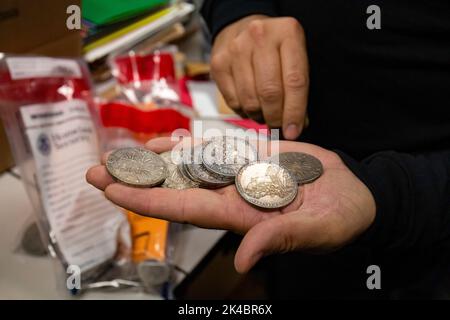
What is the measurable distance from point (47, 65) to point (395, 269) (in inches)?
35.4

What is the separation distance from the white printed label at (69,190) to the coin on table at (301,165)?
1.16 ft

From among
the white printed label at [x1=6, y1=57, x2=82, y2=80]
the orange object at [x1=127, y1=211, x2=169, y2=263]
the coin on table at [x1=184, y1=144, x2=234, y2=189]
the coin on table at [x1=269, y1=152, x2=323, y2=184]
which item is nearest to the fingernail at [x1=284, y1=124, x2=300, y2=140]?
the coin on table at [x1=269, y1=152, x2=323, y2=184]

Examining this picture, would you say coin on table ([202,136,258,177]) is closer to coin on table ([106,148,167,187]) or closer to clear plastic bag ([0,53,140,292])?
coin on table ([106,148,167,187])

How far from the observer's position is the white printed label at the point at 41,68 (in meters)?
0.86

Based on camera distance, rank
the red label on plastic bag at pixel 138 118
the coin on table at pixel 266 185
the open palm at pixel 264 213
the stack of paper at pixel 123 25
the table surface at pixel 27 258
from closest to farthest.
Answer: the open palm at pixel 264 213 → the coin on table at pixel 266 185 → the table surface at pixel 27 258 → the red label on plastic bag at pixel 138 118 → the stack of paper at pixel 123 25

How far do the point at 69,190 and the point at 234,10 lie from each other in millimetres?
527

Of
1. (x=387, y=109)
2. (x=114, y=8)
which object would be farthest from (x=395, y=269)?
(x=114, y=8)

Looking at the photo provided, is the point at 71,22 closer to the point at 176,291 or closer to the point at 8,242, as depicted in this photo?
the point at 8,242

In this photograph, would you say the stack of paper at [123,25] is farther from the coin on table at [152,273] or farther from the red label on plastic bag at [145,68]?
the coin on table at [152,273]

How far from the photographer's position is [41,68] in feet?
2.97

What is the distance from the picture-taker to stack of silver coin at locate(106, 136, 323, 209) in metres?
0.63

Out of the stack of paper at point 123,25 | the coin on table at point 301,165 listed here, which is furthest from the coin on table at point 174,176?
the stack of paper at point 123,25

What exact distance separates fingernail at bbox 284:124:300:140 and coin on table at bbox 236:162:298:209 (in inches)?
4.8

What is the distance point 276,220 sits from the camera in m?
A: 0.55
